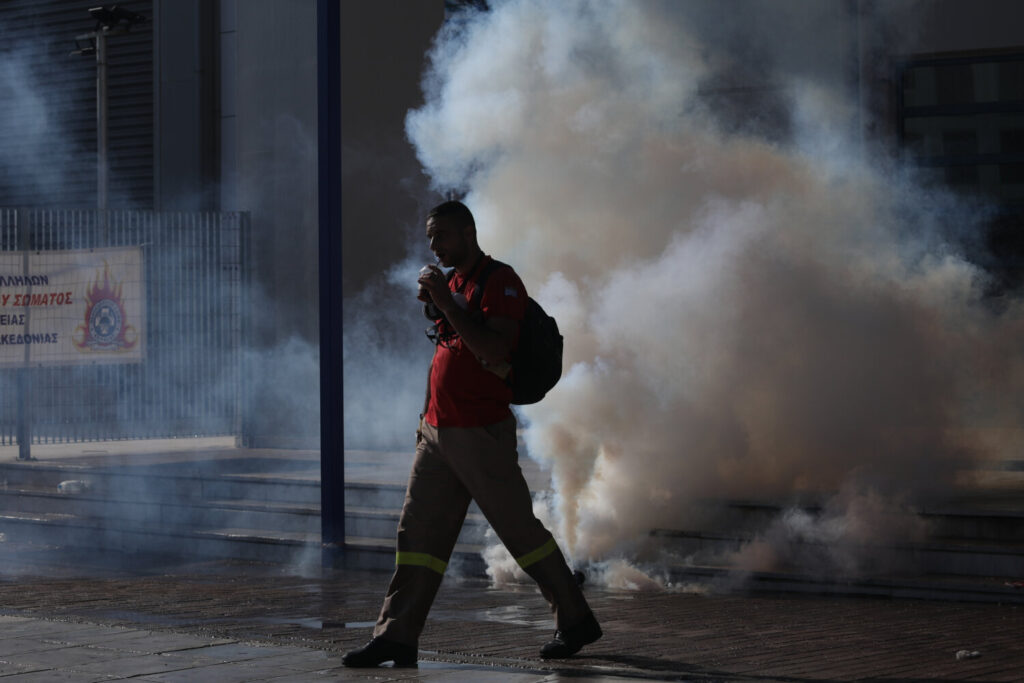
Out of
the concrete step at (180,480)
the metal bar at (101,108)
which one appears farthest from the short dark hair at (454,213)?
the metal bar at (101,108)

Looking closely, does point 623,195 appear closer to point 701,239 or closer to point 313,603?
point 701,239

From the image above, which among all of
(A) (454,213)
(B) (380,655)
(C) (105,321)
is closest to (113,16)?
(C) (105,321)

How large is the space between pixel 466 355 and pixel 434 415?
24 centimetres

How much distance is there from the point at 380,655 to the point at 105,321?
31.9 feet

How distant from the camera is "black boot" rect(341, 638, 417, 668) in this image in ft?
16.1

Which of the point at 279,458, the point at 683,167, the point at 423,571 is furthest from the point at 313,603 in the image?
the point at 279,458

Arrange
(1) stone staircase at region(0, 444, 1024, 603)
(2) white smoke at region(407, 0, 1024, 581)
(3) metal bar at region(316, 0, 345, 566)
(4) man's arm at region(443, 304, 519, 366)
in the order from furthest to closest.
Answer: (3) metal bar at region(316, 0, 345, 566) < (2) white smoke at region(407, 0, 1024, 581) < (1) stone staircase at region(0, 444, 1024, 603) < (4) man's arm at region(443, 304, 519, 366)

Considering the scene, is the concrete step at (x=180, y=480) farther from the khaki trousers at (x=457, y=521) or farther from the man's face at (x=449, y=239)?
the man's face at (x=449, y=239)

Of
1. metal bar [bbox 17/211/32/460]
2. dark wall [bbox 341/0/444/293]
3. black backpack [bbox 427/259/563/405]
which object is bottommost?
black backpack [bbox 427/259/563/405]

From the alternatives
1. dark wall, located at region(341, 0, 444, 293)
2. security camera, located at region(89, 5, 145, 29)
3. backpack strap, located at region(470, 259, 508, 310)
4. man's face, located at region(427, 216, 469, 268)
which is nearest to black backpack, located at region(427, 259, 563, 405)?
backpack strap, located at region(470, 259, 508, 310)

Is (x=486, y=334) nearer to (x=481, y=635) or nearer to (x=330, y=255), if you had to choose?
(x=481, y=635)

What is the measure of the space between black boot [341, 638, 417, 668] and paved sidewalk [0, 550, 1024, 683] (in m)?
0.07

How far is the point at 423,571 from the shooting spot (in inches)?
199

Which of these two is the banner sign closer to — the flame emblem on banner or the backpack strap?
the flame emblem on banner
